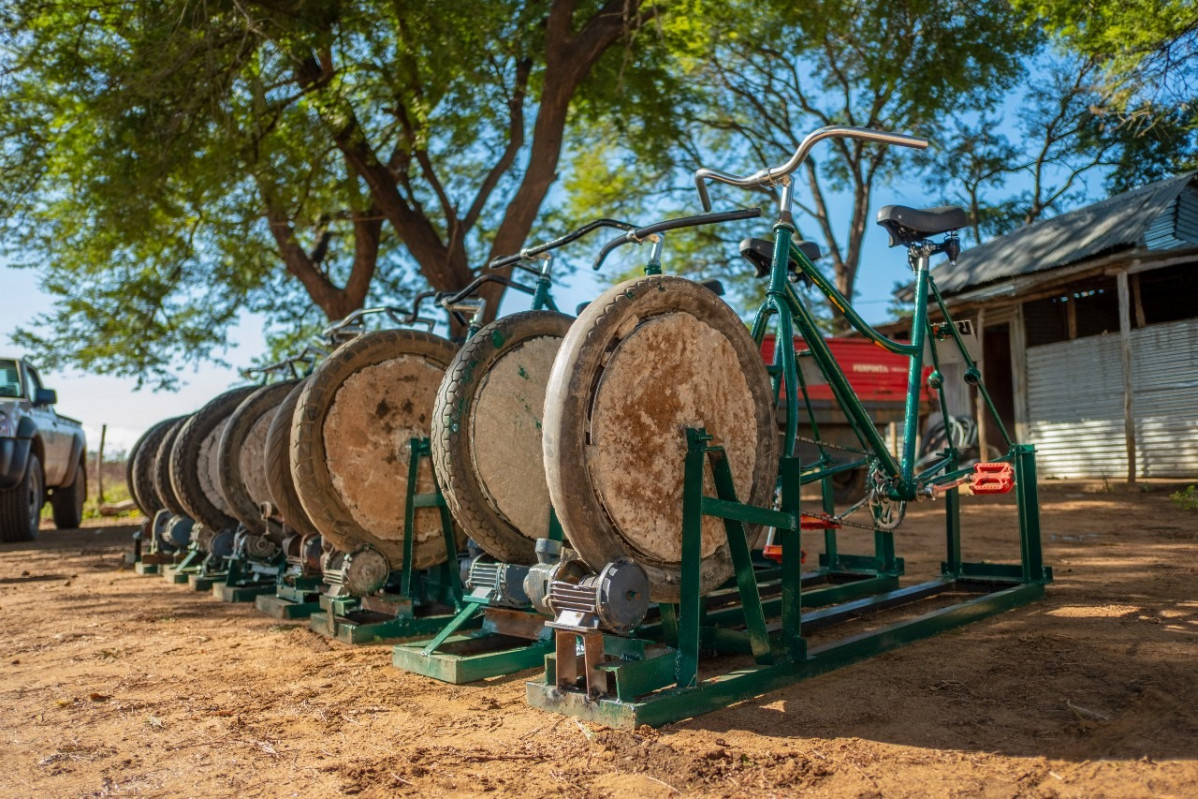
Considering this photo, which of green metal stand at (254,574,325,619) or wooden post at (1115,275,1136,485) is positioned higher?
wooden post at (1115,275,1136,485)

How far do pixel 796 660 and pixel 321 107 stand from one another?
11165 millimetres

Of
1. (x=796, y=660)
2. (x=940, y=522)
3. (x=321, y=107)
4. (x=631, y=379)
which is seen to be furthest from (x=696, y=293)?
(x=321, y=107)

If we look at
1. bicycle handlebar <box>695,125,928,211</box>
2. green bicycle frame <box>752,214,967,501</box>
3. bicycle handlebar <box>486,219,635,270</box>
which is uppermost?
bicycle handlebar <box>695,125,928,211</box>

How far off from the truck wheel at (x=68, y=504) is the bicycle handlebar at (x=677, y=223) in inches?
528

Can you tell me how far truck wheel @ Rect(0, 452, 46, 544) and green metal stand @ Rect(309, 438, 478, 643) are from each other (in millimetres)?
8365

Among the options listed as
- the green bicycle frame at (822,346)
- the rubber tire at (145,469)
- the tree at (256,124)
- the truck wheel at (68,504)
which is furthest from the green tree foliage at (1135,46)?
the truck wheel at (68,504)

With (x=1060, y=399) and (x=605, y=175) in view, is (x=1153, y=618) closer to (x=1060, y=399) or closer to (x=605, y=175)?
(x=1060, y=399)

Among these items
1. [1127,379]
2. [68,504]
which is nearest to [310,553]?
[68,504]

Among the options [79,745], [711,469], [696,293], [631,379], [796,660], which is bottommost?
[79,745]

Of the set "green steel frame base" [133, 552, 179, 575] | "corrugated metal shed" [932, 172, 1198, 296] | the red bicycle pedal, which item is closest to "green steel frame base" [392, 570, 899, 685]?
the red bicycle pedal

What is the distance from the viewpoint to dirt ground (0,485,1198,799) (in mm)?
2588

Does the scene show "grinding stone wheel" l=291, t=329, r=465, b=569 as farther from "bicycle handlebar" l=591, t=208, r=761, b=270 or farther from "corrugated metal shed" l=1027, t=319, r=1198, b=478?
"corrugated metal shed" l=1027, t=319, r=1198, b=478

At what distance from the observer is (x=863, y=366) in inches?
464

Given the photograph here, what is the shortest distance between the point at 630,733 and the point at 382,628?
2380mm
